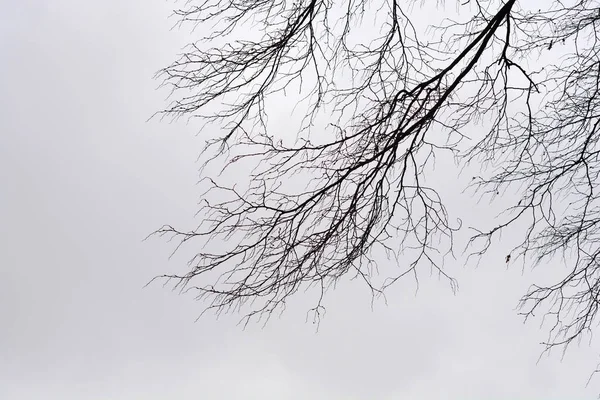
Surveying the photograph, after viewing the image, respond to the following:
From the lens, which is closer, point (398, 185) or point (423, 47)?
point (398, 185)

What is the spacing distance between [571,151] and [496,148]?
0.57 metres

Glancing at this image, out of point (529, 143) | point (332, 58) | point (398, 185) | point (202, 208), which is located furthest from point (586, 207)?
point (202, 208)

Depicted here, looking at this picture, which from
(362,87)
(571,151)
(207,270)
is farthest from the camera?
(571,151)

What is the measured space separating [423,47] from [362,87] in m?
0.49

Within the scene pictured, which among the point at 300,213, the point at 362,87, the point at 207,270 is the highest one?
the point at 362,87

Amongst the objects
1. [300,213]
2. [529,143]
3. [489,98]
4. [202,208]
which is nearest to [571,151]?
[529,143]

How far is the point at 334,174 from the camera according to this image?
3.26 metres

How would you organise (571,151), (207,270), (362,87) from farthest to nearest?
(571,151)
(362,87)
(207,270)

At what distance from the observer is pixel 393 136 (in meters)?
3.20

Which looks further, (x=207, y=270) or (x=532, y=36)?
(x=532, y=36)

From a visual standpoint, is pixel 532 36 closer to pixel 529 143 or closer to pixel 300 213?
pixel 529 143

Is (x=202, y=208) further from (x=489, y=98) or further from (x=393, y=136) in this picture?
(x=489, y=98)

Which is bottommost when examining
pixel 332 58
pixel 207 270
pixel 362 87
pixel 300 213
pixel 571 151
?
pixel 207 270

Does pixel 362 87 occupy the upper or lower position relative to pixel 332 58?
lower
